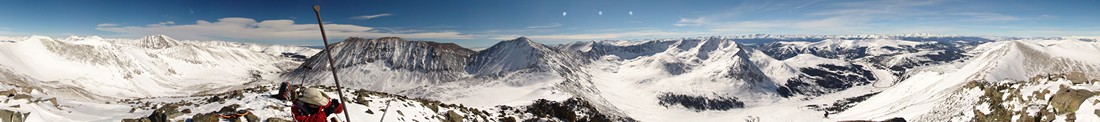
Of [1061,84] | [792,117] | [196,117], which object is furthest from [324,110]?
[792,117]

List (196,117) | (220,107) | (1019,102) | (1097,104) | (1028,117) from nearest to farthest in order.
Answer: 1. (196,117)
2. (1097,104)
3. (220,107)
4. (1028,117)
5. (1019,102)

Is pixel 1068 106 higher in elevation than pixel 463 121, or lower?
higher

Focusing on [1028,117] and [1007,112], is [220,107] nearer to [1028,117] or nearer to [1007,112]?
[1028,117]

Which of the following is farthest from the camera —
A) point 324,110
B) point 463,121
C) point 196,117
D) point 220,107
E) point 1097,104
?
point 463,121

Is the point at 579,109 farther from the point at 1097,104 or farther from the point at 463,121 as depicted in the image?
the point at 1097,104

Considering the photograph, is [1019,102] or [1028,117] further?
[1019,102]

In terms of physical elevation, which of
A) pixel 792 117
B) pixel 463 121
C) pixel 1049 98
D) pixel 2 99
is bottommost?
pixel 792 117

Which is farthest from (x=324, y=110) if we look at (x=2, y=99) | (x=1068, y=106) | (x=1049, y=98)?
(x=1049, y=98)
